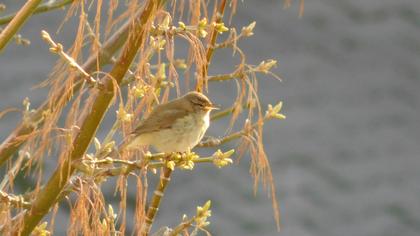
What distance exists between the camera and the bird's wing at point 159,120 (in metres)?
3.21

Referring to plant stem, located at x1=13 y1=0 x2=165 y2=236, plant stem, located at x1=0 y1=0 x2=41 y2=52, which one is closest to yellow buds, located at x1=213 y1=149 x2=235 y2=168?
plant stem, located at x1=13 y1=0 x2=165 y2=236

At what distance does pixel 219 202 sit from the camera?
218 inches

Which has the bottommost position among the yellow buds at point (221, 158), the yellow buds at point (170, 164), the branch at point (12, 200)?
the branch at point (12, 200)

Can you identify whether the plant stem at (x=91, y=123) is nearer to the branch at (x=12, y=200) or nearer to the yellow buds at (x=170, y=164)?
the branch at (x=12, y=200)

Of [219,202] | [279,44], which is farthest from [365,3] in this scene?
[219,202]

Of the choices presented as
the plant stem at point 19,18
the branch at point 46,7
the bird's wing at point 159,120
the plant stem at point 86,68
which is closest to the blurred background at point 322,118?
the bird's wing at point 159,120

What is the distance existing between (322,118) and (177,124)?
267cm

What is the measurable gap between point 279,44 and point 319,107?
41 centimetres

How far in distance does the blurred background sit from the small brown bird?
5.86 feet

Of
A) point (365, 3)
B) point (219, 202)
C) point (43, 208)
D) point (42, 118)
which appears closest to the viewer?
point (43, 208)

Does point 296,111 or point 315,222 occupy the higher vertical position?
point 296,111

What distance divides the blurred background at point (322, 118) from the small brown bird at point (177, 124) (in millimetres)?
1787

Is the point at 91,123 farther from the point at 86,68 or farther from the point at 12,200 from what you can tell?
the point at 86,68

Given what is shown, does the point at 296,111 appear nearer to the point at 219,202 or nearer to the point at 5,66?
the point at 219,202
